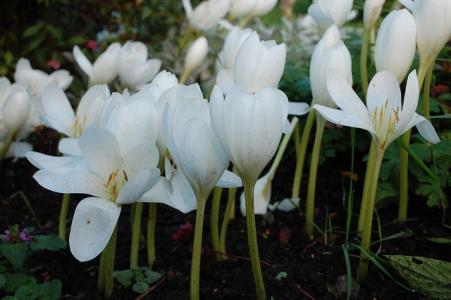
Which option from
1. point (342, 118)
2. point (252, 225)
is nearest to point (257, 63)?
point (342, 118)

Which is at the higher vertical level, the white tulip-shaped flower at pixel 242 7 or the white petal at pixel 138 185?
the white tulip-shaped flower at pixel 242 7

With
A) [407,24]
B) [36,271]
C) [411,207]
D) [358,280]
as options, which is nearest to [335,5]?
[407,24]

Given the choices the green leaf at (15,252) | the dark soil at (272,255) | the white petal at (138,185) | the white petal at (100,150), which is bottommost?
the dark soil at (272,255)

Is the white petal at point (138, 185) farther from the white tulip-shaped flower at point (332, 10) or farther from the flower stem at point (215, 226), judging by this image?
the white tulip-shaped flower at point (332, 10)

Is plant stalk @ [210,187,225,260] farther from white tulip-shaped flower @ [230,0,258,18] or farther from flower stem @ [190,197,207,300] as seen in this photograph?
white tulip-shaped flower @ [230,0,258,18]

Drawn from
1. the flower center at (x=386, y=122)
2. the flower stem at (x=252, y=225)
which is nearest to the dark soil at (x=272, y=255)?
the flower stem at (x=252, y=225)

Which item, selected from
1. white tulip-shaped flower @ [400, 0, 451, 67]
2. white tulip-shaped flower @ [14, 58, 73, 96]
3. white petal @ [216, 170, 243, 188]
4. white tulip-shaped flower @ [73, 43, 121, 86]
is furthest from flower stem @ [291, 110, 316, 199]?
white tulip-shaped flower @ [14, 58, 73, 96]

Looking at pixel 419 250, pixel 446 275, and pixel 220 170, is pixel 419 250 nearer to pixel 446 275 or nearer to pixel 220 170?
pixel 446 275
